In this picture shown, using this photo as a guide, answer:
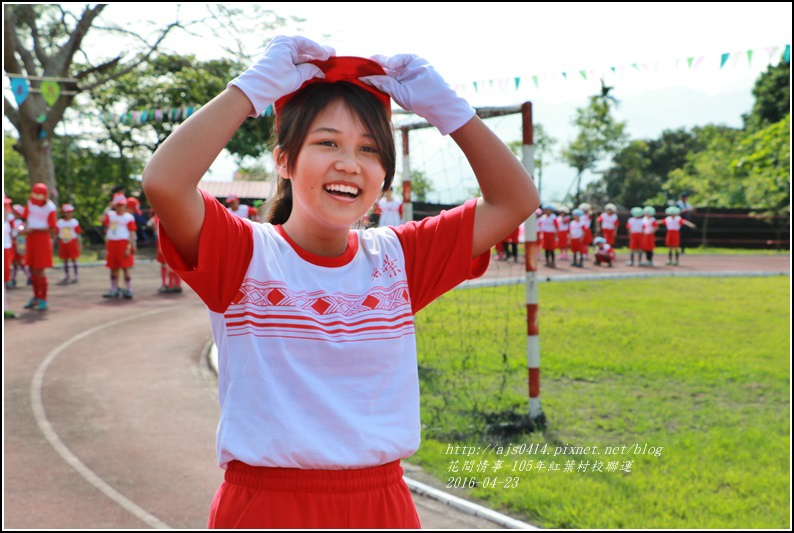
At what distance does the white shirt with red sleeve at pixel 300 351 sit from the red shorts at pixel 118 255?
47.9 ft

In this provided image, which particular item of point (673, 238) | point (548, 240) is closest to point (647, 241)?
point (673, 238)

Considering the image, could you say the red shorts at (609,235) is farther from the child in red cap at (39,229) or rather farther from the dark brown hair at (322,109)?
the dark brown hair at (322,109)

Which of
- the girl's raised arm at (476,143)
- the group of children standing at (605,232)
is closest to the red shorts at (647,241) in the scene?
the group of children standing at (605,232)

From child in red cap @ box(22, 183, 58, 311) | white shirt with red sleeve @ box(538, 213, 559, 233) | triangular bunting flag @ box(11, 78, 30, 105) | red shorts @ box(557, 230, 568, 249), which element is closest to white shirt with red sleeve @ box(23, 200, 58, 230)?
child in red cap @ box(22, 183, 58, 311)

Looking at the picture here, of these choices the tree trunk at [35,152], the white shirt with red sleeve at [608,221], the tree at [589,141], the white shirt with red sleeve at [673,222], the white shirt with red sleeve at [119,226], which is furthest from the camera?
the tree at [589,141]

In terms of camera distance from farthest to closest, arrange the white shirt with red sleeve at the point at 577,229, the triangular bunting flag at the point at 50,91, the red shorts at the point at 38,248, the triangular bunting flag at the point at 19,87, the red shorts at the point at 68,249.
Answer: the white shirt with red sleeve at the point at 577,229 < the red shorts at the point at 68,249 < the red shorts at the point at 38,248 < the triangular bunting flag at the point at 50,91 < the triangular bunting flag at the point at 19,87

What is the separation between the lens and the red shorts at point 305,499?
191cm

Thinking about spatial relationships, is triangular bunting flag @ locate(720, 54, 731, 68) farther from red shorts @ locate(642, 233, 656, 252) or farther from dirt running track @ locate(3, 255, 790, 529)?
red shorts @ locate(642, 233, 656, 252)

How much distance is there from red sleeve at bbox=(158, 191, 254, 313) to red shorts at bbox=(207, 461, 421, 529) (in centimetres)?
42

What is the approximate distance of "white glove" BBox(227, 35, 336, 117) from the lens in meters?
1.90

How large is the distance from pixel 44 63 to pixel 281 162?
2768 centimetres

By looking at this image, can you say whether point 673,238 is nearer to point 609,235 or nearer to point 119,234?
point 609,235

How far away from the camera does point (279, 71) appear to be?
1923 mm

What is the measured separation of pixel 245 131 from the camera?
29531 mm
